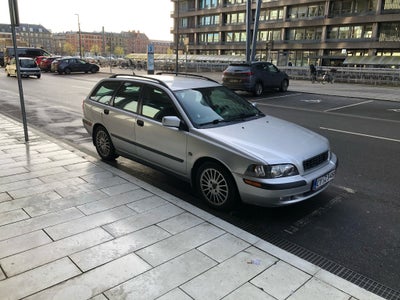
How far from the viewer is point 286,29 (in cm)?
5728

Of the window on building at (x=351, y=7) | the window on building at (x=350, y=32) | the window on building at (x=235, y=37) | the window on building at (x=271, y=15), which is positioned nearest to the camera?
the window on building at (x=351, y=7)

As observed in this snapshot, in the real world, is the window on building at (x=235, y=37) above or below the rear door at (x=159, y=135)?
above

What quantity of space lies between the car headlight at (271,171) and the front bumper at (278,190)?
0.05 meters

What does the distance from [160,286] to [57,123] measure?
8.22 meters

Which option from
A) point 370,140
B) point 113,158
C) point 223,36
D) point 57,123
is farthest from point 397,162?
point 223,36

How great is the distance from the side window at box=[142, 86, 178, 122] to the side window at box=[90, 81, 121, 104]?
923 mm

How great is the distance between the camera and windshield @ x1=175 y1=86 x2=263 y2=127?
15.8 feet

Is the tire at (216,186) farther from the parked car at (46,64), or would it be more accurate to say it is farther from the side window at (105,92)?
the parked car at (46,64)

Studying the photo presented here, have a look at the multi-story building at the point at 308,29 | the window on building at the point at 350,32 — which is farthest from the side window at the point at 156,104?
the window on building at the point at 350,32

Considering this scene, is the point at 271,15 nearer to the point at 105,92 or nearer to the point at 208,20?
the point at 208,20

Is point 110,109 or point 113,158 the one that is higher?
point 110,109

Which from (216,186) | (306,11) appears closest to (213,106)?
(216,186)

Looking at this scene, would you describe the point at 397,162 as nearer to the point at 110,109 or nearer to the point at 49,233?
the point at 110,109

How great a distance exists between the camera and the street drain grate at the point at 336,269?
2.98m
